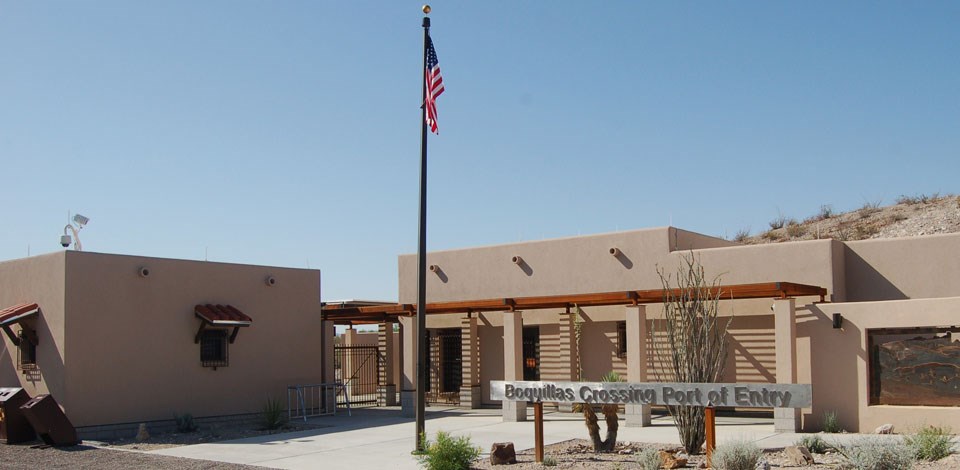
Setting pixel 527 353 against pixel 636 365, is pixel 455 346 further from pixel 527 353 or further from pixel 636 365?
pixel 636 365

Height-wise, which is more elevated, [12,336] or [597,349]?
[12,336]

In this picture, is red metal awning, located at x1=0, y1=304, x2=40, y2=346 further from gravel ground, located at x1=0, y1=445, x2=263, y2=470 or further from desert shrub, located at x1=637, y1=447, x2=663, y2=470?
desert shrub, located at x1=637, y1=447, x2=663, y2=470

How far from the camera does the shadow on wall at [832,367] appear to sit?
17.4m

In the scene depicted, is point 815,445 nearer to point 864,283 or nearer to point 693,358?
point 693,358

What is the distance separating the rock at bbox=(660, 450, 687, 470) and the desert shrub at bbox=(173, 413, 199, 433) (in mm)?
11120

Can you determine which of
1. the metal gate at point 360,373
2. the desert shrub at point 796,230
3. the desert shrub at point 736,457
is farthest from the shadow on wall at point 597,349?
the desert shrub at point 796,230

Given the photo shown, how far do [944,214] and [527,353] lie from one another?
84.6 ft

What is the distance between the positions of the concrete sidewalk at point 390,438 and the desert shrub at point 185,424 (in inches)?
83.9

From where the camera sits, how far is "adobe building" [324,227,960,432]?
16.9 meters

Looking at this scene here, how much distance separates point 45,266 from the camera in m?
19.1

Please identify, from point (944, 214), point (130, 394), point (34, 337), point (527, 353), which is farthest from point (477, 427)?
point (944, 214)

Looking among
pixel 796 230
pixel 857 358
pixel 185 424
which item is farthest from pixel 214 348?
pixel 796 230

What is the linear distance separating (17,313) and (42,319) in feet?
1.60

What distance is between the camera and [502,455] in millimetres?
13766
